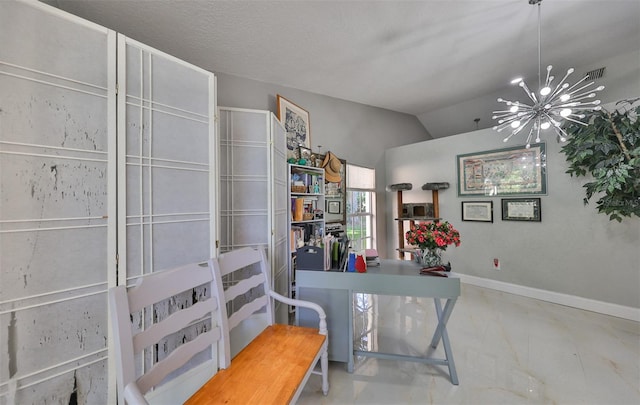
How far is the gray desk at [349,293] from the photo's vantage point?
1800mm

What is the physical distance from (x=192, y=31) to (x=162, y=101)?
50.2 inches

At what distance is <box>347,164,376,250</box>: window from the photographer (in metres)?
4.37

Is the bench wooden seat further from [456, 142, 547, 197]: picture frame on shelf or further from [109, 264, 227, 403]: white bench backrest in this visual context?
[456, 142, 547, 197]: picture frame on shelf

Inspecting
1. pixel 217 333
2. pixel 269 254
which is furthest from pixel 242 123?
pixel 217 333

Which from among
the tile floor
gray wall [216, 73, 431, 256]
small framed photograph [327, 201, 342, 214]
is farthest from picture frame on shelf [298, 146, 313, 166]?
the tile floor

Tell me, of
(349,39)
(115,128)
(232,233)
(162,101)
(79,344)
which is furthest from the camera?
(349,39)

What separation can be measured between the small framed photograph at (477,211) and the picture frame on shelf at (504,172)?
0.50 ft

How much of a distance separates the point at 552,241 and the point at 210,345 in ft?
14.1

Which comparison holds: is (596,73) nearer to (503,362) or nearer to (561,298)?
(561,298)

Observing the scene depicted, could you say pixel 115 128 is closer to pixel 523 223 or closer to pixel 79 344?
pixel 79 344

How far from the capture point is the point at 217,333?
51.3 inches

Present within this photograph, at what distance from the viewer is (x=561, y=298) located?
3180mm

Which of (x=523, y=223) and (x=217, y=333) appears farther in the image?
(x=523, y=223)

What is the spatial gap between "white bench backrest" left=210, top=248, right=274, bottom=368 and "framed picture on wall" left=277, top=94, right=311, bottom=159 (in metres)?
1.72
